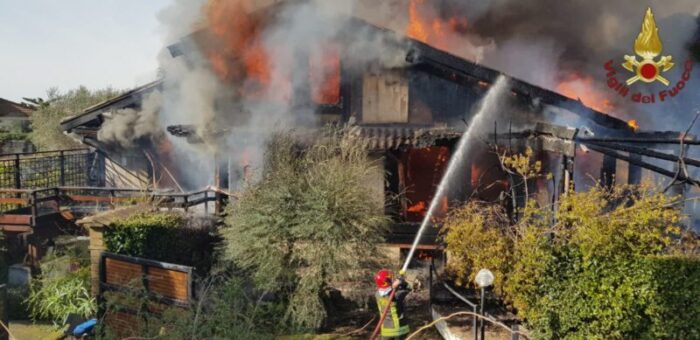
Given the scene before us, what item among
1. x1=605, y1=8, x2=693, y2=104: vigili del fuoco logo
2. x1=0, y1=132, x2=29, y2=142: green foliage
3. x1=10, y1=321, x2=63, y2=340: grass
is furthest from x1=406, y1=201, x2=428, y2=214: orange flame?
x1=0, y1=132, x2=29, y2=142: green foliage

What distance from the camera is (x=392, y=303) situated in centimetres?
686

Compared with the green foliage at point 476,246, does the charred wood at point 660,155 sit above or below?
above

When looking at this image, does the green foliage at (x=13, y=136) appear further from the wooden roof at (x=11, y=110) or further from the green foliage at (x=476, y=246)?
the green foliage at (x=476, y=246)

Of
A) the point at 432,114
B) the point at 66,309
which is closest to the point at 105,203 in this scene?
the point at 66,309

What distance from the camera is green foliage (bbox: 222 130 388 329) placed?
7.74m

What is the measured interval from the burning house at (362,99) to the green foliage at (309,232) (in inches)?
130

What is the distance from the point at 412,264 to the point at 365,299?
2.72 meters

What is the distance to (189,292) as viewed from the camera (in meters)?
7.58

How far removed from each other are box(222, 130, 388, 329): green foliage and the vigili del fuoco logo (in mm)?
16062

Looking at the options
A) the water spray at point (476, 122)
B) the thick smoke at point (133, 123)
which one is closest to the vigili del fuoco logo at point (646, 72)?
the water spray at point (476, 122)

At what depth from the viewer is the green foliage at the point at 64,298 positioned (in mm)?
8719

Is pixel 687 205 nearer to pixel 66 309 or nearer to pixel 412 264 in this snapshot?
pixel 412 264

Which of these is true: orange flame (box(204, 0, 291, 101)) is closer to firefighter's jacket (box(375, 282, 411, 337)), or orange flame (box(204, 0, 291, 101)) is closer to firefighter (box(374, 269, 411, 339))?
firefighter (box(374, 269, 411, 339))

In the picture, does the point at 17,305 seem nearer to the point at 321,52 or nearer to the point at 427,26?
the point at 321,52
